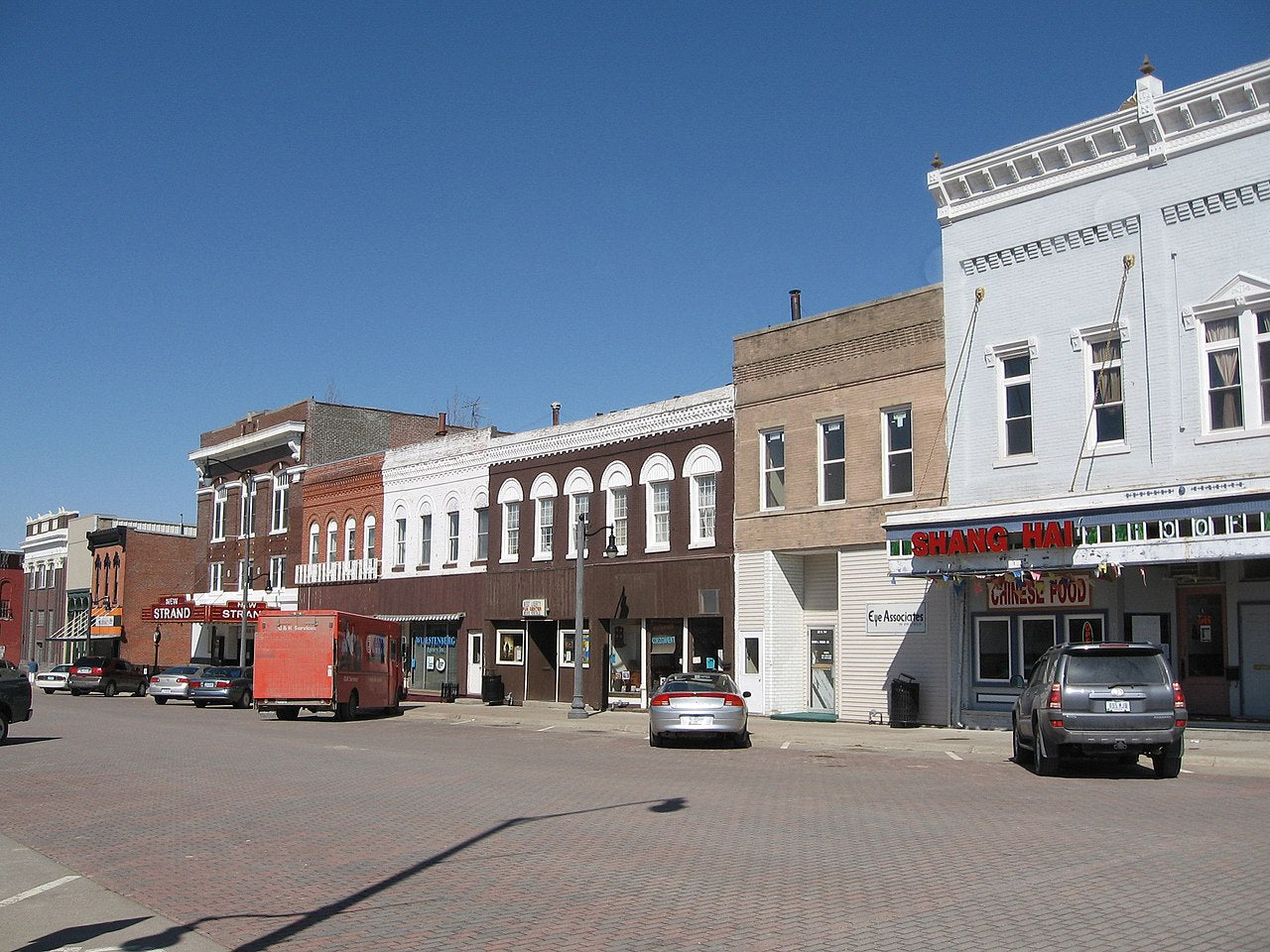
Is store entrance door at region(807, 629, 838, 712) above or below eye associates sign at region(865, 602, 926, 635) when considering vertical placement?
below

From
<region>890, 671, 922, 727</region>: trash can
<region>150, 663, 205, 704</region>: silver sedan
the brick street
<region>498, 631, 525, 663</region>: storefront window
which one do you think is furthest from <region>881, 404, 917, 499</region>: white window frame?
<region>150, 663, 205, 704</region>: silver sedan

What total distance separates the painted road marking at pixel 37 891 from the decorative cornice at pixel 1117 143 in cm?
2187

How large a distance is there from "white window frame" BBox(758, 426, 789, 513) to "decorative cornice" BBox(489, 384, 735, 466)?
1.47m

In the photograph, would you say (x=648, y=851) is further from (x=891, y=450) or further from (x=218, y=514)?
(x=218, y=514)

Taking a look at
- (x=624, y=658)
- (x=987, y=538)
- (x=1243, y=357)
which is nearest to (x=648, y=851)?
(x=987, y=538)

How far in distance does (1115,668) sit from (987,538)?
25.5ft

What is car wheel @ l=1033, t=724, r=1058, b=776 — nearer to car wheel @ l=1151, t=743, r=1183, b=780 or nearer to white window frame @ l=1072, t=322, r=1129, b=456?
car wheel @ l=1151, t=743, r=1183, b=780

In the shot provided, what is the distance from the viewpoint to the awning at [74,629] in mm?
73562

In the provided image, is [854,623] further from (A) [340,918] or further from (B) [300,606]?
(B) [300,606]

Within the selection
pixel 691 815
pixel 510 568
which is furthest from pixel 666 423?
pixel 691 815

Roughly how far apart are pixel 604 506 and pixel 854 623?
10630 millimetres

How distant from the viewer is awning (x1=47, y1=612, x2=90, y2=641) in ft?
241

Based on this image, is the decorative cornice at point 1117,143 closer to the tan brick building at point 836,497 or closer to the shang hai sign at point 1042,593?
the tan brick building at point 836,497

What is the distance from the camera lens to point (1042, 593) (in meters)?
25.3
